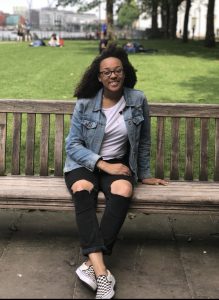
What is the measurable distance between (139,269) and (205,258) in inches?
21.0

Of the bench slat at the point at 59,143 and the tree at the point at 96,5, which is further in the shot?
Answer: the tree at the point at 96,5

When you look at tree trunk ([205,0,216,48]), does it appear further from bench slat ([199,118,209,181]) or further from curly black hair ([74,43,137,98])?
curly black hair ([74,43,137,98])

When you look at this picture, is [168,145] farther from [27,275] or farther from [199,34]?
[199,34]

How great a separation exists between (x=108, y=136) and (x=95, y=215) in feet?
2.40

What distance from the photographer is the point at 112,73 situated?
3.91m

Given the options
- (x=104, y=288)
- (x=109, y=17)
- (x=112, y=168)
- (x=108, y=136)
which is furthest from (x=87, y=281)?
(x=109, y=17)

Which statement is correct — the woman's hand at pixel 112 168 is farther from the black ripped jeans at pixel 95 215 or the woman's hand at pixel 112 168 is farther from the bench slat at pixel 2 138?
the bench slat at pixel 2 138

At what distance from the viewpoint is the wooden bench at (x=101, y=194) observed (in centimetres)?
374

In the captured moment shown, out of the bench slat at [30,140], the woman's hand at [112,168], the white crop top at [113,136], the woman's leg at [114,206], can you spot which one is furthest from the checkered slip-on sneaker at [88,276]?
the bench slat at [30,140]

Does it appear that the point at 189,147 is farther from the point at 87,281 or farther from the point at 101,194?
the point at 87,281

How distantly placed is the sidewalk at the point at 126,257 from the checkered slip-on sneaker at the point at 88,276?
0.08m

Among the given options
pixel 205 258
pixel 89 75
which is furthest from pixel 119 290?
pixel 89 75

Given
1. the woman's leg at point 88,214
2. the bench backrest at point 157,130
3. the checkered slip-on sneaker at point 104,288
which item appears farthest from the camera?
the bench backrest at point 157,130

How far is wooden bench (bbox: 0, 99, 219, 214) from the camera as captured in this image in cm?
374
